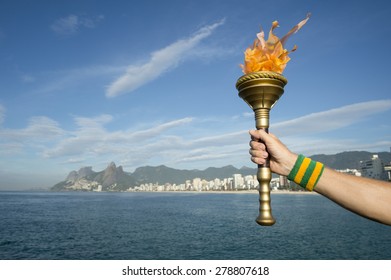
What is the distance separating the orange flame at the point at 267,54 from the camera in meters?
2.67

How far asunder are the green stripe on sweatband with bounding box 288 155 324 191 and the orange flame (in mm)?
871

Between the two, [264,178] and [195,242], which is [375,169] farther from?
[264,178]

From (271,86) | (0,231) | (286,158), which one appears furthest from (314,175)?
(0,231)

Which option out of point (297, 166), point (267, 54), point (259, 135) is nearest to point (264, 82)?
point (267, 54)

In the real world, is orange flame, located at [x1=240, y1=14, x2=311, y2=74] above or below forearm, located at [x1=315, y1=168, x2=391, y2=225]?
above

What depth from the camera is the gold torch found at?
2566 millimetres

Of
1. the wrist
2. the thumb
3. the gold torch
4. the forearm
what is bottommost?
the forearm

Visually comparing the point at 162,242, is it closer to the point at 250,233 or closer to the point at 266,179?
the point at 250,233

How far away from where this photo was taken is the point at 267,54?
269 cm

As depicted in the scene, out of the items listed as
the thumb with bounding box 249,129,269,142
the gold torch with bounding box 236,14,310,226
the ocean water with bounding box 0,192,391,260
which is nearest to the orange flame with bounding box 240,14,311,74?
the gold torch with bounding box 236,14,310,226

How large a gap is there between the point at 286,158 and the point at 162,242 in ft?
132

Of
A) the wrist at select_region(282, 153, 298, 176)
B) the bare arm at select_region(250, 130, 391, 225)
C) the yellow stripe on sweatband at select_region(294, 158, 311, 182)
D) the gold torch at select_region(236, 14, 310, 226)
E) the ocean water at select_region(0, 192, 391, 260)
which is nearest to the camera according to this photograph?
the bare arm at select_region(250, 130, 391, 225)

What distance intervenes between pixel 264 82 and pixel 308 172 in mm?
821

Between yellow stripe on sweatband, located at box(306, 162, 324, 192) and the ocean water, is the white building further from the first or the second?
yellow stripe on sweatband, located at box(306, 162, 324, 192)
